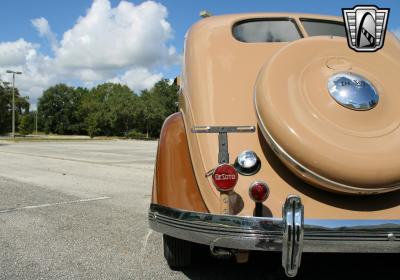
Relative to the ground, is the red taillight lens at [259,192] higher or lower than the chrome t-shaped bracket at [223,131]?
lower

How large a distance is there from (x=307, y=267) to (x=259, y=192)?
1398mm

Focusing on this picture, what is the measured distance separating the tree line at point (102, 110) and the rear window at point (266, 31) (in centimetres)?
2668

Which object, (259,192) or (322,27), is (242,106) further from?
(322,27)

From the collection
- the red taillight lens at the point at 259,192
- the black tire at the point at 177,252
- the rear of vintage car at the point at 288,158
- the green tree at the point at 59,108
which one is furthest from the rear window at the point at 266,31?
the green tree at the point at 59,108

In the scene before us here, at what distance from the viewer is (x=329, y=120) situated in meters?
3.02

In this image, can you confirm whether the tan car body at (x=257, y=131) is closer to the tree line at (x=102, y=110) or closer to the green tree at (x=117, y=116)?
the tree line at (x=102, y=110)

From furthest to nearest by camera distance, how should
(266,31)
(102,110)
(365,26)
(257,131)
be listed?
1. (102,110)
2. (266,31)
3. (257,131)
4. (365,26)

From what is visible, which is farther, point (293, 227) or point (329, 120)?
point (329, 120)

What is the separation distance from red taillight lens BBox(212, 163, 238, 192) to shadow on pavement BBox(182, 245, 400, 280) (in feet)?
3.93

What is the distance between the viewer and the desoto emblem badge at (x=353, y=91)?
305 cm

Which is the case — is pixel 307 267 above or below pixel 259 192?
below

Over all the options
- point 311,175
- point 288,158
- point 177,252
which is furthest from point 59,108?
point 311,175

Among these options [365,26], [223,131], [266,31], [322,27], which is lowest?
[223,131]

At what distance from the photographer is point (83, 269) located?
3.97 meters
